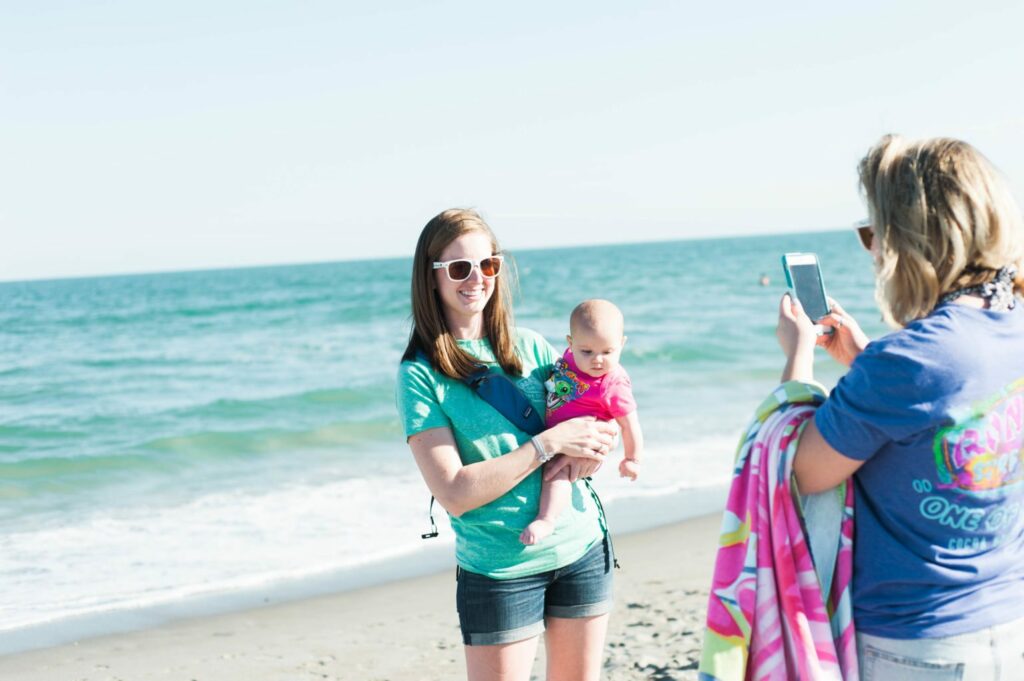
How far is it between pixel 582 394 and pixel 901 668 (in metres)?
1.28

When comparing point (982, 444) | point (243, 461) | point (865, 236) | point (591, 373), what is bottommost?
point (243, 461)

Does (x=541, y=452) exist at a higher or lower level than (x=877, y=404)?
lower

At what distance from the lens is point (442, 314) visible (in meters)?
2.97

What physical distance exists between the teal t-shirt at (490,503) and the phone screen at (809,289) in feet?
3.01

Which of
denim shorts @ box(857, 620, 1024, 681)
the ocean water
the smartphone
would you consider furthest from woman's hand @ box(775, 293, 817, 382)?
the ocean water

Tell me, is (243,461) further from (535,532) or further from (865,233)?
(865,233)

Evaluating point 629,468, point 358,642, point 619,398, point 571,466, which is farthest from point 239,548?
point 571,466

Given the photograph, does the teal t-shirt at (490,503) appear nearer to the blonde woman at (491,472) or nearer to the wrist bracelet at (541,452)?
the blonde woman at (491,472)

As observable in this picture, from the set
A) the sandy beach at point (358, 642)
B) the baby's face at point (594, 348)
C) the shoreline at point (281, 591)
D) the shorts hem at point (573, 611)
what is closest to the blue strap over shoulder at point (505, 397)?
the baby's face at point (594, 348)

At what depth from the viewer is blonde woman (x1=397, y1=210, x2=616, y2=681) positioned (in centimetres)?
274

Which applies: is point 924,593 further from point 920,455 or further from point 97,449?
point 97,449

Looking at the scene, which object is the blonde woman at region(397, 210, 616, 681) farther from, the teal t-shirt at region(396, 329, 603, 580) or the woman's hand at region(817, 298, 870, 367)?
the woman's hand at region(817, 298, 870, 367)

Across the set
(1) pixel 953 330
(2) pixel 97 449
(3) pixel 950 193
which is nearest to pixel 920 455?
(1) pixel 953 330

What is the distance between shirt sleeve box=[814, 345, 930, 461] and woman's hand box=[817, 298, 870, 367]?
0.49 m
